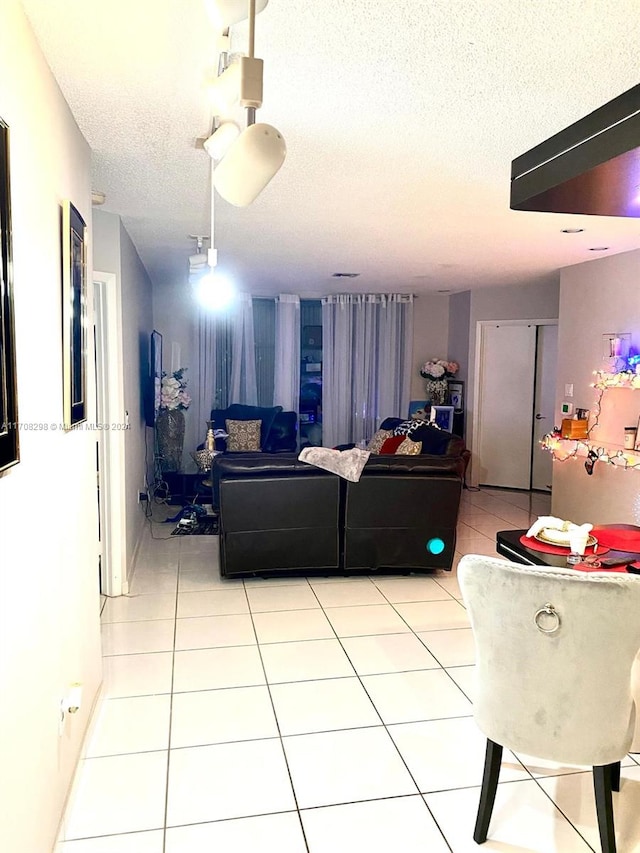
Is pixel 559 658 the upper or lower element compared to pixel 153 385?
lower

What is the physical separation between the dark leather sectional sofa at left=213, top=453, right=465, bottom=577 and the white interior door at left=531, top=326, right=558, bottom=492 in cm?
329

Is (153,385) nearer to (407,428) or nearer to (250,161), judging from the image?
(407,428)

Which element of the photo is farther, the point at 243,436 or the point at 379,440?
the point at 243,436

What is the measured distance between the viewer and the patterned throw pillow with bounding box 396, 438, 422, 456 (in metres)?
5.90

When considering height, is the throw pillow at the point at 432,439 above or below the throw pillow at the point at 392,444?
above

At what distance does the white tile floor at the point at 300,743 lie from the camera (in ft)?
6.75

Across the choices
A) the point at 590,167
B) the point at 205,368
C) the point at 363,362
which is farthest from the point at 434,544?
the point at 205,368

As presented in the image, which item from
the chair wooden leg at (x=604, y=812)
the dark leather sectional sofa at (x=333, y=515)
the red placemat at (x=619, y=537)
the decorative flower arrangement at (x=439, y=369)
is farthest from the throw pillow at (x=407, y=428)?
the chair wooden leg at (x=604, y=812)

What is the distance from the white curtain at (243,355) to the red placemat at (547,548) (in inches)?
220

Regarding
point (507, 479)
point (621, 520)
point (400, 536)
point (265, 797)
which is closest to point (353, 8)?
point (265, 797)

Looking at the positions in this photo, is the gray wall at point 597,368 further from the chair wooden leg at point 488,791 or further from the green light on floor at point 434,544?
the chair wooden leg at point 488,791

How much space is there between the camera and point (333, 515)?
4.32 meters

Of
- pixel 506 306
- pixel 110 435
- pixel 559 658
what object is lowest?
pixel 559 658

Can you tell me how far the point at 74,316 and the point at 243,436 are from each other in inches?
201
